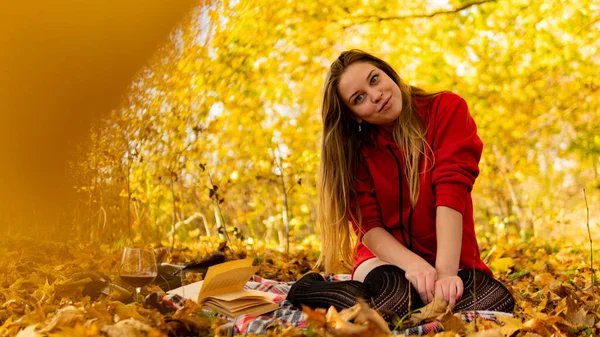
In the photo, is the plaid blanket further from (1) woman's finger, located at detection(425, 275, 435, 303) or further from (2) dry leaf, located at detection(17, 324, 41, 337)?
(2) dry leaf, located at detection(17, 324, 41, 337)

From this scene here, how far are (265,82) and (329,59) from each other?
2.27ft

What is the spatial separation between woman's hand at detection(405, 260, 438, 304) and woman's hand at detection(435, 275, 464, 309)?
0.08ft

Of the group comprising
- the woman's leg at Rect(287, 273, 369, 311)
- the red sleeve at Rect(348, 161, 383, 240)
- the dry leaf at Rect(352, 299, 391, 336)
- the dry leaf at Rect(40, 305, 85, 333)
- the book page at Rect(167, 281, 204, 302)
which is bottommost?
the woman's leg at Rect(287, 273, 369, 311)

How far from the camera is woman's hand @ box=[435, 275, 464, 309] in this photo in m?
2.23

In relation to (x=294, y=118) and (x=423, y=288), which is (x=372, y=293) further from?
(x=294, y=118)

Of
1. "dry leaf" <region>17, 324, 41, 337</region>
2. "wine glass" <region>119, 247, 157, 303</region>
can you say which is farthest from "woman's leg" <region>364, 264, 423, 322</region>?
"dry leaf" <region>17, 324, 41, 337</region>

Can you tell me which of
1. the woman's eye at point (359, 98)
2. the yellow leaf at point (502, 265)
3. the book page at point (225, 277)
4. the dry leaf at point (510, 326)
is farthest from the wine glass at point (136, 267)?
the yellow leaf at point (502, 265)

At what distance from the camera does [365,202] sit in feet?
9.06

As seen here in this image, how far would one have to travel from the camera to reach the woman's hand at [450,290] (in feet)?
7.32

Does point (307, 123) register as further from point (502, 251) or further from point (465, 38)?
point (502, 251)

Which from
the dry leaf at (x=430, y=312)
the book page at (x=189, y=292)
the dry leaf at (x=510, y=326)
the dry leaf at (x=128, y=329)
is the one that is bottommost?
the dry leaf at (x=510, y=326)

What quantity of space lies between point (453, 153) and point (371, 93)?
414mm

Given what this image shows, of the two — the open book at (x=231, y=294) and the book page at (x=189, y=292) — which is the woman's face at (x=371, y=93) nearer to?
the open book at (x=231, y=294)

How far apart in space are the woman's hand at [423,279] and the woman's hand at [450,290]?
0.03 metres
